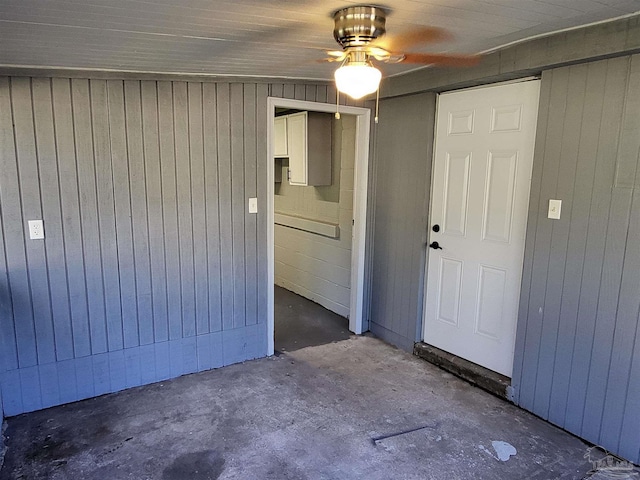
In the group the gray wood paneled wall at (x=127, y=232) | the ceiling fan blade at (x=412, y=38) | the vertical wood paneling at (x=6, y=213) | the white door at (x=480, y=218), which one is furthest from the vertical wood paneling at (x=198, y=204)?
the white door at (x=480, y=218)

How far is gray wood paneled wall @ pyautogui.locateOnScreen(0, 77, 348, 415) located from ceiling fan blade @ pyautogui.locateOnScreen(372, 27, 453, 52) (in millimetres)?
1398

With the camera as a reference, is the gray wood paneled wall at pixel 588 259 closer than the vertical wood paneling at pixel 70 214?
Yes

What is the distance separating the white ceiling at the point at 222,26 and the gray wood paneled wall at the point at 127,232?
0.41 meters

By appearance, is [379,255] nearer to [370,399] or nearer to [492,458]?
[370,399]

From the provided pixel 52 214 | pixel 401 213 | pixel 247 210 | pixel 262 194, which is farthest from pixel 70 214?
pixel 401 213

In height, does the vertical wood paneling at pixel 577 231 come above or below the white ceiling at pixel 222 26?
below

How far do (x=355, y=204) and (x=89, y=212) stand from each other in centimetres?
210

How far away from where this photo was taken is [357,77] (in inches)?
63.9

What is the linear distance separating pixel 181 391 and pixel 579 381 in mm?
2466

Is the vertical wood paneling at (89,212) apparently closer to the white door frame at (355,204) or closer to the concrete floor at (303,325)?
the white door frame at (355,204)

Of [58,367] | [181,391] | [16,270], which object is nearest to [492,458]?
[181,391]

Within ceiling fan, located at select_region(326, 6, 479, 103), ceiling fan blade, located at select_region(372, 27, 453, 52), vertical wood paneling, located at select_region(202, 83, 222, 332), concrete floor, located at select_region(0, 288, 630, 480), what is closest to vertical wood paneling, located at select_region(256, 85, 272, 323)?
vertical wood paneling, located at select_region(202, 83, 222, 332)

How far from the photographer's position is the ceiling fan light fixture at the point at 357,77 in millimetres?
1623

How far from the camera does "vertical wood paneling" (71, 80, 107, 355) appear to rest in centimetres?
266
